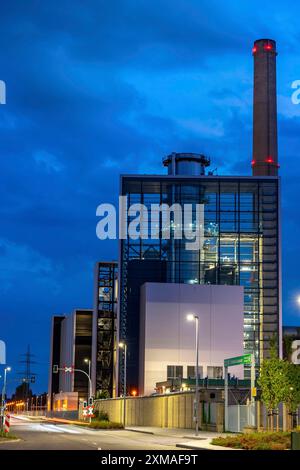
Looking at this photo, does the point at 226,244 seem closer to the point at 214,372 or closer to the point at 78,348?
the point at 214,372

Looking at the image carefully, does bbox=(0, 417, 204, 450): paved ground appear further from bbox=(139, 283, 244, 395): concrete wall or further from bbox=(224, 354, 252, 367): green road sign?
bbox=(139, 283, 244, 395): concrete wall

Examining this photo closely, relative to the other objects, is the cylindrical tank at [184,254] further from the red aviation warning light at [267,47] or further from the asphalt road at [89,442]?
the asphalt road at [89,442]

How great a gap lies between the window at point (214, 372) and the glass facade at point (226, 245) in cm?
1112

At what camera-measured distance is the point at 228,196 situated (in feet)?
427

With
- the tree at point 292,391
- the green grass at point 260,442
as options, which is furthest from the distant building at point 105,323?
the green grass at point 260,442

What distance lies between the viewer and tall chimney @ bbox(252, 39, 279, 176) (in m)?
128

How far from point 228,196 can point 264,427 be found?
3084 inches

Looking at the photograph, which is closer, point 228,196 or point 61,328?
point 228,196

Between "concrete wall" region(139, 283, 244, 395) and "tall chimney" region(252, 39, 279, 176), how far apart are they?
844 inches

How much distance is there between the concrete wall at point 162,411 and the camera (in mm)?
64931

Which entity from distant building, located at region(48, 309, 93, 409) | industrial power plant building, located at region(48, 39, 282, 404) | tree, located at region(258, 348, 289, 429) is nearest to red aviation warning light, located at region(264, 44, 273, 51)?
industrial power plant building, located at region(48, 39, 282, 404)
